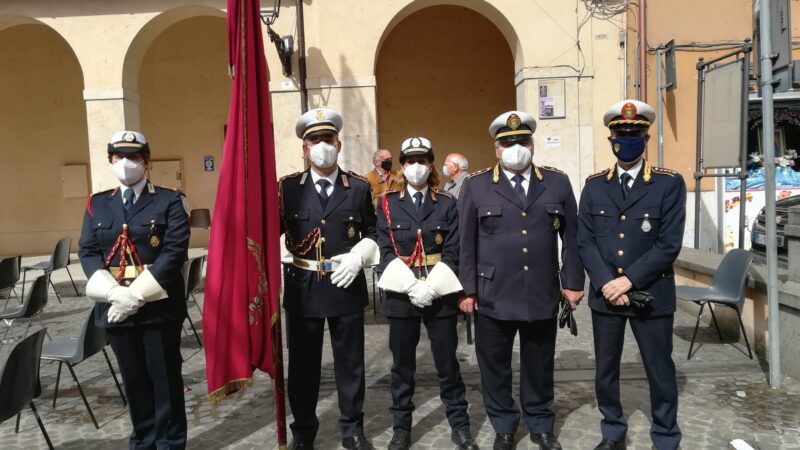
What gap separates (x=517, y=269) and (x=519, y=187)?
0.49 metres

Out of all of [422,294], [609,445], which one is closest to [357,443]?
[422,294]

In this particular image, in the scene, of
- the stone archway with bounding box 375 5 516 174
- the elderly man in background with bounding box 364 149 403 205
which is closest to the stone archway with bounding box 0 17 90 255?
the stone archway with bounding box 375 5 516 174

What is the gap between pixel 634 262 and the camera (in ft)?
11.0

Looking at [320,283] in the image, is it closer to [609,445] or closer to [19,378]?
[19,378]

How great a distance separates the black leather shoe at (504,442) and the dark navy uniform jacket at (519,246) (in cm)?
70

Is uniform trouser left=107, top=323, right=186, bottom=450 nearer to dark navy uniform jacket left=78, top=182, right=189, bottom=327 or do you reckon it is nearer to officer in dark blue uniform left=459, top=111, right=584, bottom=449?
dark navy uniform jacket left=78, top=182, right=189, bottom=327

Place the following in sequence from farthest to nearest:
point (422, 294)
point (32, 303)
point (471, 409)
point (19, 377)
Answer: point (32, 303), point (471, 409), point (422, 294), point (19, 377)

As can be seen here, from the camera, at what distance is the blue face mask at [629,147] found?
3402 millimetres

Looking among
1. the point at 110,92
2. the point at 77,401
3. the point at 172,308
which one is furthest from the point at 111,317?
the point at 110,92

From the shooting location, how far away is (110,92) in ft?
30.9

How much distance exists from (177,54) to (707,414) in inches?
500

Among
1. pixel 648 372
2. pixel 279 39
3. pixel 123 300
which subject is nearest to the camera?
pixel 123 300

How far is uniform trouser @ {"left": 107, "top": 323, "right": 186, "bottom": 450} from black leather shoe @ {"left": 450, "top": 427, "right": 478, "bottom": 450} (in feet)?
5.20

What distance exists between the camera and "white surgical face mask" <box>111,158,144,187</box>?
338 cm
